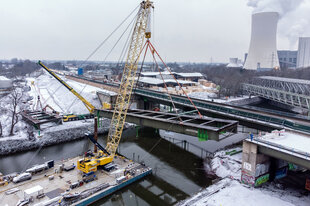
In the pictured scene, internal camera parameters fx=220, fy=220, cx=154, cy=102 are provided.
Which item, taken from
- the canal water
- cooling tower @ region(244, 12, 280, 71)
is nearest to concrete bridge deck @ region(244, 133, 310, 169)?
the canal water

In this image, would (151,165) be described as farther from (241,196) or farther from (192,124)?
(241,196)

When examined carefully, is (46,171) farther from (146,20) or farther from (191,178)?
(146,20)

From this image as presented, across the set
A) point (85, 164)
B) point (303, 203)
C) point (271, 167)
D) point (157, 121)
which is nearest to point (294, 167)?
point (271, 167)

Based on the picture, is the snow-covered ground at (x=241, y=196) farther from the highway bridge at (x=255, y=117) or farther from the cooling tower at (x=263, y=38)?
the cooling tower at (x=263, y=38)

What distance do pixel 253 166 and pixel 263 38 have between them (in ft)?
317

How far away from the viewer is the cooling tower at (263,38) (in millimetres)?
98625

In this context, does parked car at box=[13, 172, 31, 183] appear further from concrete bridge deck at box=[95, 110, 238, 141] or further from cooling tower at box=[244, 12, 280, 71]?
cooling tower at box=[244, 12, 280, 71]

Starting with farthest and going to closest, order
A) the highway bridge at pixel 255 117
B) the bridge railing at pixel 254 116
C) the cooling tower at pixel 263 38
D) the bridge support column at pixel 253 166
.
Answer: the cooling tower at pixel 263 38 → the highway bridge at pixel 255 117 → the bridge railing at pixel 254 116 → the bridge support column at pixel 253 166

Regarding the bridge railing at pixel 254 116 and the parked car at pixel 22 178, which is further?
the bridge railing at pixel 254 116

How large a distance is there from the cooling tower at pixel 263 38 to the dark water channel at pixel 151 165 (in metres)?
83.1

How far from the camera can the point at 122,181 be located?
26.7 m

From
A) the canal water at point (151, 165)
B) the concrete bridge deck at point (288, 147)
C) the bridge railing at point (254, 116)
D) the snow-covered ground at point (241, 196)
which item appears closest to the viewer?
the concrete bridge deck at point (288, 147)

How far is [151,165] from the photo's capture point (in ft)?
110

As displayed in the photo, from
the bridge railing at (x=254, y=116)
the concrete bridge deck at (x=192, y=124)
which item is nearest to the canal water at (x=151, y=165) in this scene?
the concrete bridge deck at (x=192, y=124)
